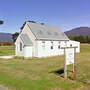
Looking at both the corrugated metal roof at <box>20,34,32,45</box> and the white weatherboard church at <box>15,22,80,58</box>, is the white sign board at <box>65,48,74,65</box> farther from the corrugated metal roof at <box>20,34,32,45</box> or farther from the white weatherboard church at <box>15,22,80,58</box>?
the corrugated metal roof at <box>20,34,32,45</box>

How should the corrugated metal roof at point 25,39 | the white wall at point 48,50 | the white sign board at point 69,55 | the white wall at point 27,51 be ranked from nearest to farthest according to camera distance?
the white sign board at point 69,55 < the white wall at point 27,51 < the corrugated metal roof at point 25,39 < the white wall at point 48,50

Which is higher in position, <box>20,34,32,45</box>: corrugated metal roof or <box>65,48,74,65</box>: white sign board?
<box>20,34,32,45</box>: corrugated metal roof

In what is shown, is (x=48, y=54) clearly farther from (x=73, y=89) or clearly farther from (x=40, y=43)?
(x=73, y=89)

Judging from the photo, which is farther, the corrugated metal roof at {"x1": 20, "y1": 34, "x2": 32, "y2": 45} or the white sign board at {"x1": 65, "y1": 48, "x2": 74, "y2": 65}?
the corrugated metal roof at {"x1": 20, "y1": 34, "x2": 32, "y2": 45}

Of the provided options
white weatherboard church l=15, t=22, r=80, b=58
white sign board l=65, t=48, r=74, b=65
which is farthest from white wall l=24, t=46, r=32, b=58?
white sign board l=65, t=48, r=74, b=65

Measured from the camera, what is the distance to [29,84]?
8711 millimetres

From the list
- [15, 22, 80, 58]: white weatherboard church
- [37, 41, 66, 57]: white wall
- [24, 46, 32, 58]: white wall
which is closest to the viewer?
[24, 46, 32, 58]: white wall

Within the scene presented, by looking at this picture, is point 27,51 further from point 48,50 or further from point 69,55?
point 69,55

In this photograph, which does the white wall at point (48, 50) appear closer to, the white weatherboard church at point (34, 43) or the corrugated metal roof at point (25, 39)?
the white weatherboard church at point (34, 43)

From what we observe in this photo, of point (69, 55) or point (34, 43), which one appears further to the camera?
point (34, 43)

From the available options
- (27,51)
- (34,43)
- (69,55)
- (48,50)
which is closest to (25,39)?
(34,43)

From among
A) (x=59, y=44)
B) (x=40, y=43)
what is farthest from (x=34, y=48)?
(x=59, y=44)

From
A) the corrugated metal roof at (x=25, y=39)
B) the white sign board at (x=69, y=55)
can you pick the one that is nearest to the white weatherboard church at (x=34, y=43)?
the corrugated metal roof at (x=25, y=39)

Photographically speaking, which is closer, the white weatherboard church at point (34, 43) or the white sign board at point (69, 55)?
the white sign board at point (69, 55)
